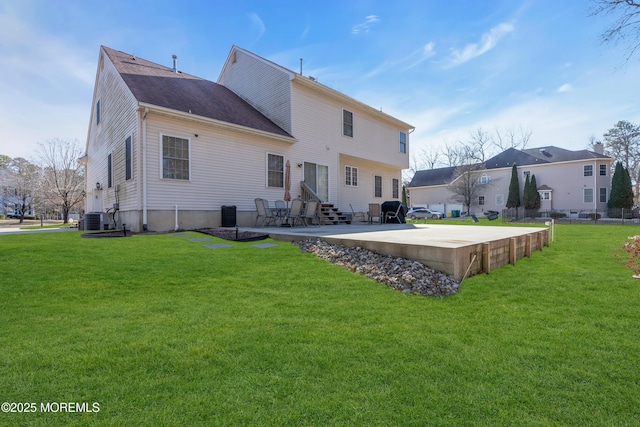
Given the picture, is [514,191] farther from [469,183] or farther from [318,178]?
[318,178]

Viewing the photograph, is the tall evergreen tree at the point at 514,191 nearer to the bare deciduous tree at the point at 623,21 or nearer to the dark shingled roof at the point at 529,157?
the dark shingled roof at the point at 529,157

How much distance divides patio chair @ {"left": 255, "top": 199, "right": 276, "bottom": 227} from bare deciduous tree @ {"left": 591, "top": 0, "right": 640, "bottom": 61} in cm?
1255

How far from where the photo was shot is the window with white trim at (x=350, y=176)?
54.6 ft

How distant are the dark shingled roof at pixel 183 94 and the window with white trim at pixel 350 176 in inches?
189

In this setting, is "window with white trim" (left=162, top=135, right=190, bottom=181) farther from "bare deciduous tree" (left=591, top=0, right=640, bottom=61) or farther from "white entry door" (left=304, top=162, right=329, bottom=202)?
"bare deciduous tree" (left=591, top=0, right=640, bottom=61)

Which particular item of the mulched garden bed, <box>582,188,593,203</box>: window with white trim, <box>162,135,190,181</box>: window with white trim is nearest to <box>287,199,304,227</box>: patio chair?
the mulched garden bed

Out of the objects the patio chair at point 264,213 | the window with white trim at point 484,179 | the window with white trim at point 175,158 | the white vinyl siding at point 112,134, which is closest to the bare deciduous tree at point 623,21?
A: the patio chair at point 264,213

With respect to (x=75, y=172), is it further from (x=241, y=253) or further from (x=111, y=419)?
(x=111, y=419)

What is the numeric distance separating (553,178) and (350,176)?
2767 cm

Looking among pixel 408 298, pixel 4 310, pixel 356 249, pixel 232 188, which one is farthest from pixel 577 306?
pixel 232 188

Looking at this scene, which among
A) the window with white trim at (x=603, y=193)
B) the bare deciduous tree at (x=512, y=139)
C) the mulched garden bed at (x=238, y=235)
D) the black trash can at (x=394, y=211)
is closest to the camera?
the mulched garden bed at (x=238, y=235)

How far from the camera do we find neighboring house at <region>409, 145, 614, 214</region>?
29.8m

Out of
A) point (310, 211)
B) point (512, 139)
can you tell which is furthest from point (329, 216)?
point (512, 139)

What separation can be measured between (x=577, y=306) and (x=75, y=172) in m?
33.3
